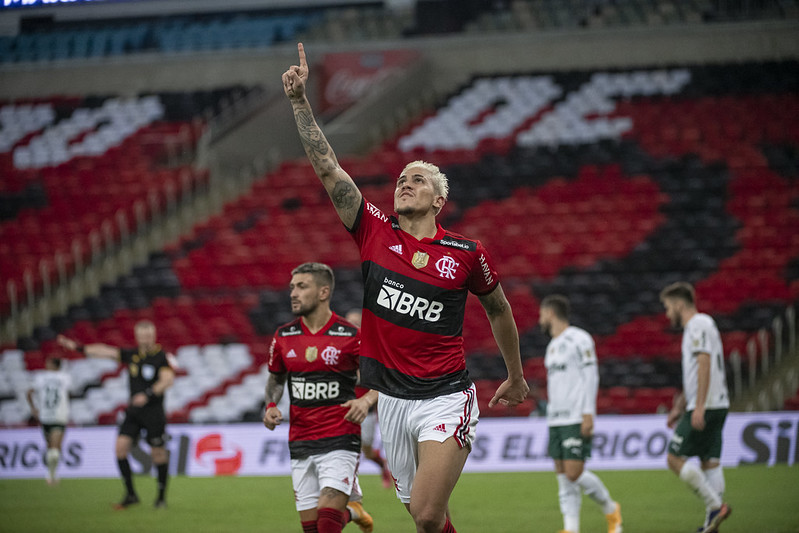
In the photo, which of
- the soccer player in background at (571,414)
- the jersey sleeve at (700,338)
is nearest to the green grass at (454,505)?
the soccer player in background at (571,414)

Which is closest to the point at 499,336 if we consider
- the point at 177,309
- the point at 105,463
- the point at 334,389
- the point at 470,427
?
the point at 470,427

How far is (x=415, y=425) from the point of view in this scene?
5879 mm

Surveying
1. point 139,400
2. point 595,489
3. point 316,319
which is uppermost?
point 316,319

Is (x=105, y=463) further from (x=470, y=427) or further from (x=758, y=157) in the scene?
(x=758, y=157)

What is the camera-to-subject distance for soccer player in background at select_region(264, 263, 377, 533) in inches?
280

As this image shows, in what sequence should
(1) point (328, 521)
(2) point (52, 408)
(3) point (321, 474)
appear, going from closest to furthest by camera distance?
(1) point (328, 521), (3) point (321, 474), (2) point (52, 408)

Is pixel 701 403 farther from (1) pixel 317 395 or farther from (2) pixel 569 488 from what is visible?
(1) pixel 317 395

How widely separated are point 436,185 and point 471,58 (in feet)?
74.5

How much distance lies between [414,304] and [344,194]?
2.46 ft

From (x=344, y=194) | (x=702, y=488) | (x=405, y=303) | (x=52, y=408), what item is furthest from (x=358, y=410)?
(x=52, y=408)

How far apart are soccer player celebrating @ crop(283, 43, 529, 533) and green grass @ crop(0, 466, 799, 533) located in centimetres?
390

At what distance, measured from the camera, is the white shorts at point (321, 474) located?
7.06m

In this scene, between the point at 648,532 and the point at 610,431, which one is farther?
the point at 610,431

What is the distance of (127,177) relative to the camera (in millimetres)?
26219
